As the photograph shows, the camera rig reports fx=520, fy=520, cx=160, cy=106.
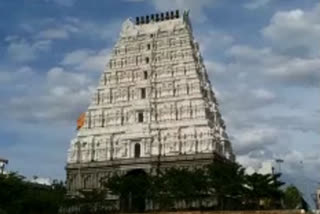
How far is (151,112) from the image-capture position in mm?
74500

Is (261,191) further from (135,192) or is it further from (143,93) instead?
(143,93)

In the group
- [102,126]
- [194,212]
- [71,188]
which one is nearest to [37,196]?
[71,188]

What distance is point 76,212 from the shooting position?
6334 cm

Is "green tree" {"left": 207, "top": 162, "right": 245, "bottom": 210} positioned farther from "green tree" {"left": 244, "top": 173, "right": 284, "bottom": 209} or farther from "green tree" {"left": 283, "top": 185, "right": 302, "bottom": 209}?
"green tree" {"left": 283, "top": 185, "right": 302, "bottom": 209}

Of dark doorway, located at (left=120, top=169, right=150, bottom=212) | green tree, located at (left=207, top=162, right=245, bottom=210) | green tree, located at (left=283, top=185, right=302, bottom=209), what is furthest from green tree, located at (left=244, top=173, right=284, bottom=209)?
green tree, located at (left=283, top=185, right=302, bottom=209)

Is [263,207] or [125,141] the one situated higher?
[125,141]

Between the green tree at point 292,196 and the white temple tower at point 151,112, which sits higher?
the white temple tower at point 151,112

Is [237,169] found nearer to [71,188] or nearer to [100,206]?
[100,206]

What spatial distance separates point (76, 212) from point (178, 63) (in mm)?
26967

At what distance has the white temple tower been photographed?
235 feet

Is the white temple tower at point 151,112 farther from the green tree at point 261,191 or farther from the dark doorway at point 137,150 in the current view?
the green tree at point 261,191

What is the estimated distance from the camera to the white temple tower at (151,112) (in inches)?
2825

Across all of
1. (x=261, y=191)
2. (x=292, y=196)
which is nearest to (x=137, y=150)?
(x=261, y=191)

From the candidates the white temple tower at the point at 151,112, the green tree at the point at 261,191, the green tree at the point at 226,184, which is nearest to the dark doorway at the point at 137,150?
the white temple tower at the point at 151,112
